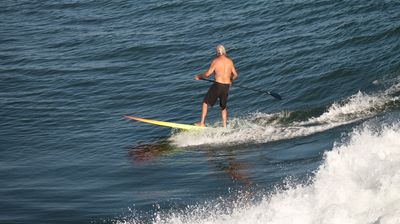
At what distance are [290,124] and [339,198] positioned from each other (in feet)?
26.8

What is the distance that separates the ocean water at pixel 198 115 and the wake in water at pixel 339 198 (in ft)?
0.09

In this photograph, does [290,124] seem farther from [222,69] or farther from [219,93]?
[222,69]

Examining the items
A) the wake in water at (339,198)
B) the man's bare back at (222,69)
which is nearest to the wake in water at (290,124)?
the man's bare back at (222,69)

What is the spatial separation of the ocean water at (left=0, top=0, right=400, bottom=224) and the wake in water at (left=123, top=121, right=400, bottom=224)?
26mm

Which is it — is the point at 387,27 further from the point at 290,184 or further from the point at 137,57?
the point at 290,184

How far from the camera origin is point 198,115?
20.4 metres

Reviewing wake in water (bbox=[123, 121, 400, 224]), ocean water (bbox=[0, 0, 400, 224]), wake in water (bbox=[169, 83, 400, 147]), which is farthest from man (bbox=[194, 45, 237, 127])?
wake in water (bbox=[123, 121, 400, 224])

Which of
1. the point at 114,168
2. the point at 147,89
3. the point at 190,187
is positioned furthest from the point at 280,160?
the point at 147,89

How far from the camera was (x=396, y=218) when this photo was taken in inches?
337

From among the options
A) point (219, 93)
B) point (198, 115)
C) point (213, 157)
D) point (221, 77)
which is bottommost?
point (198, 115)

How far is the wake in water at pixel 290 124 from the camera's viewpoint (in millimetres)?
A: 16750

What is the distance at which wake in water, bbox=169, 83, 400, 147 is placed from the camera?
16750 mm

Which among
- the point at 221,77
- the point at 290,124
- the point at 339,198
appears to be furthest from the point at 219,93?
the point at 339,198

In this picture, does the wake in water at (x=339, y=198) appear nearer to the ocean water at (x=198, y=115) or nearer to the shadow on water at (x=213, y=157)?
the ocean water at (x=198, y=115)
